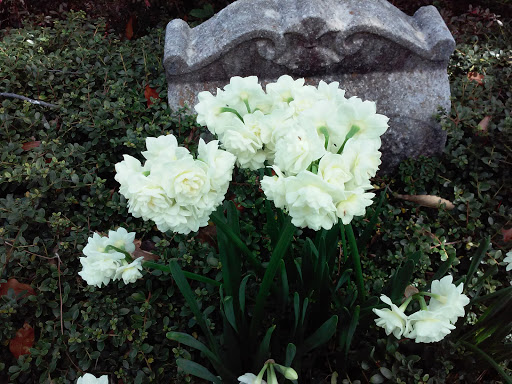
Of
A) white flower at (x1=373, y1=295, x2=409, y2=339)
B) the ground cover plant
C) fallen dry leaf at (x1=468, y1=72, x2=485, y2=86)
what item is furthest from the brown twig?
fallen dry leaf at (x1=468, y1=72, x2=485, y2=86)

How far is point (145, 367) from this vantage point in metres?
1.59

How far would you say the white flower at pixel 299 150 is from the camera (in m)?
0.88

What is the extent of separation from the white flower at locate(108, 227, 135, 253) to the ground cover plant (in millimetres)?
272

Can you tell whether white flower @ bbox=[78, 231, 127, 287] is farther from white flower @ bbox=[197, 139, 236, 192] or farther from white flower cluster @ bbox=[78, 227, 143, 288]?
white flower @ bbox=[197, 139, 236, 192]

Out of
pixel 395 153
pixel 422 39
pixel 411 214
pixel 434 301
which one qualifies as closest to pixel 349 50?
pixel 422 39

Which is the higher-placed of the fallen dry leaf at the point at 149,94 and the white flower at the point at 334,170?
the white flower at the point at 334,170

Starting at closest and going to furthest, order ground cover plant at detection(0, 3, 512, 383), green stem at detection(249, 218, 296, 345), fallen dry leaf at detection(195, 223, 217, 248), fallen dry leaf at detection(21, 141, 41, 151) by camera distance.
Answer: green stem at detection(249, 218, 296, 345)
ground cover plant at detection(0, 3, 512, 383)
fallen dry leaf at detection(195, 223, 217, 248)
fallen dry leaf at detection(21, 141, 41, 151)

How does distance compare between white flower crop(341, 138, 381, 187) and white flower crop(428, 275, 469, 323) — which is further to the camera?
white flower crop(428, 275, 469, 323)

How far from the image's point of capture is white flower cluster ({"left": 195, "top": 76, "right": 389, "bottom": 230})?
885 millimetres

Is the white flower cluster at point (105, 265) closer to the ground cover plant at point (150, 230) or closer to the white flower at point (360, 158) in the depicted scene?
the ground cover plant at point (150, 230)

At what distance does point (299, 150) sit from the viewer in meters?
0.88

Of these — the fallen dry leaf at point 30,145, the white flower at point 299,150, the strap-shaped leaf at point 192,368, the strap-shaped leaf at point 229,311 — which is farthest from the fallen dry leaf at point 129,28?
the white flower at point 299,150

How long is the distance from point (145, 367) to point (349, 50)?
1.55 metres

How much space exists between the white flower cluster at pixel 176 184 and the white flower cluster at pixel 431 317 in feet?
1.81
